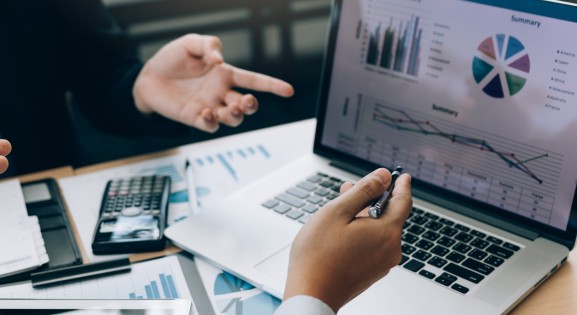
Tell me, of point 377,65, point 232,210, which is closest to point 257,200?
point 232,210

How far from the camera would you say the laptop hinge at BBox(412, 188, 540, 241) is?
0.86 metres

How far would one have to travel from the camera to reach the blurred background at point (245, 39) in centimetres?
249

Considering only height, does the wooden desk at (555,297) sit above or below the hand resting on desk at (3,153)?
below

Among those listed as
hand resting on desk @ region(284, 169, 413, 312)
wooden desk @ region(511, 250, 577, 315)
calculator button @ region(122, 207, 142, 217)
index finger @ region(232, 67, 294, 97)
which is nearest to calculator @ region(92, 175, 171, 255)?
calculator button @ region(122, 207, 142, 217)

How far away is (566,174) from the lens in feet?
2.64

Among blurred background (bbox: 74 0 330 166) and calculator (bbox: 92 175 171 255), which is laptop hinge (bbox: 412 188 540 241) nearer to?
calculator (bbox: 92 175 171 255)

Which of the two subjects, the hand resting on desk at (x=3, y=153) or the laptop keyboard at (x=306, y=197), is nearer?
the hand resting on desk at (x=3, y=153)

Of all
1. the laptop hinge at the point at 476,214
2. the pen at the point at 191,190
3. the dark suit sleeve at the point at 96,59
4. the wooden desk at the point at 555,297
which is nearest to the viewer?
the wooden desk at the point at 555,297

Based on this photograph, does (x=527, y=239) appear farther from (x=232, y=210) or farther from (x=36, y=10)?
(x=36, y=10)

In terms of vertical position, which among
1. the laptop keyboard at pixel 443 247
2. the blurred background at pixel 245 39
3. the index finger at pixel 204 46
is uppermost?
the index finger at pixel 204 46

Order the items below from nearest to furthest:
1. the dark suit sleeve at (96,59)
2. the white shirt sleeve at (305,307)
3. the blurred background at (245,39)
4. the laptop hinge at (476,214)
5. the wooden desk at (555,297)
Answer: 1. the white shirt sleeve at (305,307)
2. the wooden desk at (555,297)
3. the laptop hinge at (476,214)
4. the dark suit sleeve at (96,59)
5. the blurred background at (245,39)

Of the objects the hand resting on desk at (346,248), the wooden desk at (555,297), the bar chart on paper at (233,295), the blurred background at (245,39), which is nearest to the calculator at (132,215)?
the bar chart on paper at (233,295)

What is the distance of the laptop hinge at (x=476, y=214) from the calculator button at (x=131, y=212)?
0.44m

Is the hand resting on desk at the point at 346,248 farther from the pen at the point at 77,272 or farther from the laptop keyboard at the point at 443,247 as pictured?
the pen at the point at 77,272
